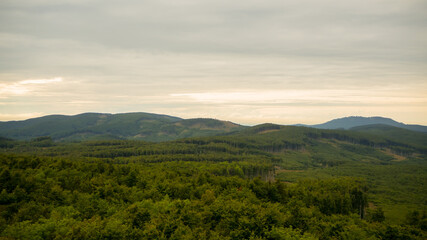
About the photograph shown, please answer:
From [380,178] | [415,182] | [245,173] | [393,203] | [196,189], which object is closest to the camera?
[196,189]

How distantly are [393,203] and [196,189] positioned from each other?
126709 mm

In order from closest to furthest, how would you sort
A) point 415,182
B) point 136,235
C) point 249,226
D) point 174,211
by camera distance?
point 136,235 < point 249,226 < point 174,211 < point 415,182

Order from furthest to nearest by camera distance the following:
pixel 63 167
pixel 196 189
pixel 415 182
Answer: pixel 415 182 → pixel 63 167 → pixel 196 189

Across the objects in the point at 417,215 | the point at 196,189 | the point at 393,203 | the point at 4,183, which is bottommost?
the point at 393,203

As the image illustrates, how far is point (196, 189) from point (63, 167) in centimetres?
5642

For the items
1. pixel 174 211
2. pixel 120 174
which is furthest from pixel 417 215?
pixel 120 174

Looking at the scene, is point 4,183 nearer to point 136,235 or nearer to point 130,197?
point 130,197

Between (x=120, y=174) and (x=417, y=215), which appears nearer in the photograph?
(x=417, y=215)

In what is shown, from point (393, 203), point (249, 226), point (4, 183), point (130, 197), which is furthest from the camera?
point (393, 203)

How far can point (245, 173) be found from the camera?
165625 millimetres

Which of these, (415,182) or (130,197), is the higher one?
(130,197)

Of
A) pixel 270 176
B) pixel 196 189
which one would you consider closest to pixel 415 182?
pixel 270 176

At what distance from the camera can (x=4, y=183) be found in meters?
59.2

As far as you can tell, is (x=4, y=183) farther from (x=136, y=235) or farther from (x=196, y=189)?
(x=196, y=189)
